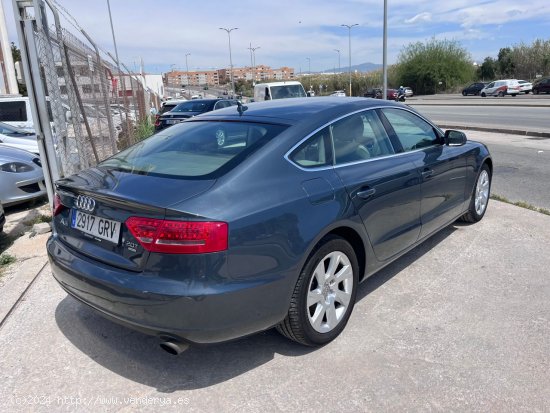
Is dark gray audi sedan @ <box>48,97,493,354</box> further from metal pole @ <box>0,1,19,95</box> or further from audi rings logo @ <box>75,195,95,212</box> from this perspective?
metal pole @ <box>0,1,19,95</box>

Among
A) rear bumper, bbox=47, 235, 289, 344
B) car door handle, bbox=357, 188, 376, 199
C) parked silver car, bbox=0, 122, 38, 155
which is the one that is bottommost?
rear bumper, bbox=47, 235, 289, 344

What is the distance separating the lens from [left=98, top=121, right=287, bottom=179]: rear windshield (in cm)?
289

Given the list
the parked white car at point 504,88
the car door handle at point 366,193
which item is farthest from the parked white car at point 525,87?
the car door handle at point 366,193

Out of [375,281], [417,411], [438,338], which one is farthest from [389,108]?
[417,411]

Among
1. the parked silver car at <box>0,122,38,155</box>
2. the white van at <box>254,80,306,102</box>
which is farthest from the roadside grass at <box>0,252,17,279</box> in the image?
the white van at <box>254,80,306,102</box>

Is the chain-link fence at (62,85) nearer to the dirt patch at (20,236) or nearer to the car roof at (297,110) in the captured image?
the dirt patch at (20,236)

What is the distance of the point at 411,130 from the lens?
437cm

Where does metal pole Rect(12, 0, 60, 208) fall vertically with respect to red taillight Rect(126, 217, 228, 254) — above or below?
above

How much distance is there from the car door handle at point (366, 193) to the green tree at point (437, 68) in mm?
70724

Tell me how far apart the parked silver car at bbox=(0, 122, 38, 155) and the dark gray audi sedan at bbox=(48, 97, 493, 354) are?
6.78m

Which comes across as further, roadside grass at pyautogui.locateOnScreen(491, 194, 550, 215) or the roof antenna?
roadside grass at pyautogui.locateOnScreen(491, 194, 550, 215)

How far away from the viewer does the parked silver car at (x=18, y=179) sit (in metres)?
6.75

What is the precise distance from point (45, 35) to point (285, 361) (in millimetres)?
4433

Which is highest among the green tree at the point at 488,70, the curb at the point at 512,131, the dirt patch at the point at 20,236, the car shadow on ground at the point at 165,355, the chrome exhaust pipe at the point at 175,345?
the green tree at the point at 488,70
